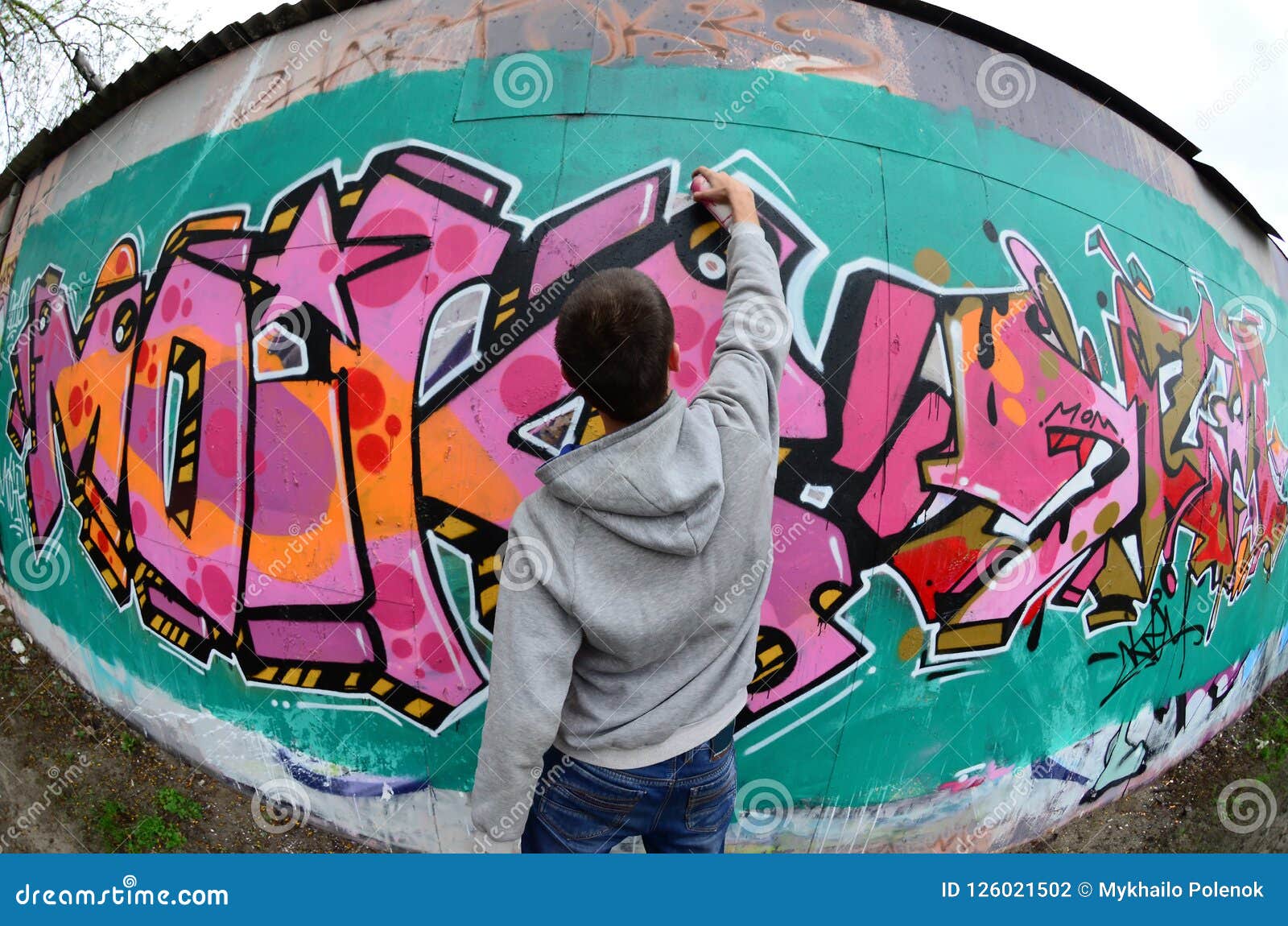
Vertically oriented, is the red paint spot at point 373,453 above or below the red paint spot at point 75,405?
below

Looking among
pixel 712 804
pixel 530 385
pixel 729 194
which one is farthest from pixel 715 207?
pixel 712 804

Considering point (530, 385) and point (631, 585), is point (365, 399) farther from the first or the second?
point (631, 585)

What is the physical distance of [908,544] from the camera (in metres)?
3.52

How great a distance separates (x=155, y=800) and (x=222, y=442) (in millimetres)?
2394

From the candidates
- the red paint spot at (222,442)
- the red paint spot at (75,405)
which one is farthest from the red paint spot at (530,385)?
the red paint spot at (75,405)

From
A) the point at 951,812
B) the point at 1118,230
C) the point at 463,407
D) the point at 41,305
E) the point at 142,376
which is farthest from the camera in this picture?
the point at 41,305

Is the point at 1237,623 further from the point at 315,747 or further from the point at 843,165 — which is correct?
the point at 315,747

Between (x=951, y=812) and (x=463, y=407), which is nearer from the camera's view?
(x=463, y=407)

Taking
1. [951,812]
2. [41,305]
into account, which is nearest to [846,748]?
[951,812]

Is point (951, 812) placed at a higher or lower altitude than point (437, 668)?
lower

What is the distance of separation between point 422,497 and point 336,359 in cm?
92

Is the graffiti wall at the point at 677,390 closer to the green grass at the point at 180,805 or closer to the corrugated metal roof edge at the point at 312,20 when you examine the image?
the corrugated metal roof edge at the point at 312,20

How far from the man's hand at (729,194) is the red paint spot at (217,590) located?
3466mm

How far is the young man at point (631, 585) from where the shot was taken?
1.90 metres
